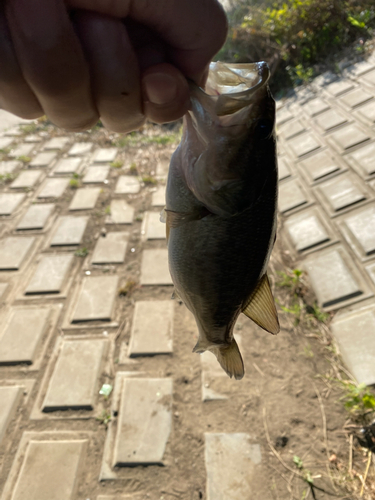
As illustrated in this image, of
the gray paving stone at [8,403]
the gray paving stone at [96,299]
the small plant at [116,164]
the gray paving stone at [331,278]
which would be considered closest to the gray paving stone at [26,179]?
the small plant at [116,164]

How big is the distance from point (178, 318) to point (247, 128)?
2404 mm

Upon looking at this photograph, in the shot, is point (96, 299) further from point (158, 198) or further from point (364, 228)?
point (364, 228)

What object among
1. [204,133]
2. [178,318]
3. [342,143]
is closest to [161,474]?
[178,318]

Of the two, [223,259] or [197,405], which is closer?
[223,259]

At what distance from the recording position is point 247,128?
1201 mm

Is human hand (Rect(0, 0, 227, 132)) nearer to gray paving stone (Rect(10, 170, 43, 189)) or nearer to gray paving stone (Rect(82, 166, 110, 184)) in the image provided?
gray paving stone (Rect(82, 166, 110, 184))

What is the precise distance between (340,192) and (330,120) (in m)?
1.81

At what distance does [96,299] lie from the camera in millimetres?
3500

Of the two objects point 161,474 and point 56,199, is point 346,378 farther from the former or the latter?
point 56,199

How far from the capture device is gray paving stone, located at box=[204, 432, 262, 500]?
7.52ft

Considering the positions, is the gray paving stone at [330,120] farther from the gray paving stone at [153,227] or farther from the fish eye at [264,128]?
the fish eye at [264,128]

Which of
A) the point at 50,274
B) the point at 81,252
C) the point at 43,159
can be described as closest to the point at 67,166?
the point at 43,159

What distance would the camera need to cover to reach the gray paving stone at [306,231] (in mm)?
3811

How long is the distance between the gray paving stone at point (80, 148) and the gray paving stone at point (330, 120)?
13.3 ft
